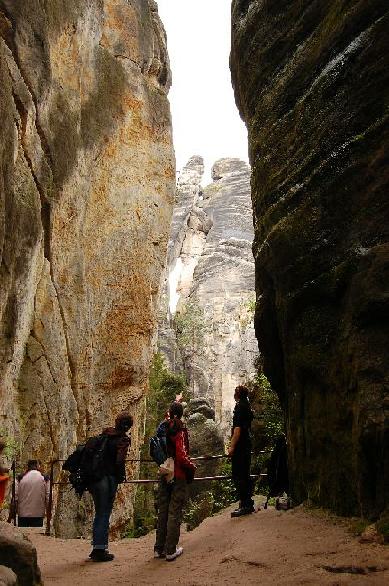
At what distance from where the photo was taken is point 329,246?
6973 millimetres

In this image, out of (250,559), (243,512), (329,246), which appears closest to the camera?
(250,559)

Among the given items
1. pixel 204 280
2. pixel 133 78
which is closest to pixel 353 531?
pixel 133 78

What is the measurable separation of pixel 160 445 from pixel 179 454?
0.86ft

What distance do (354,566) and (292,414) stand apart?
3364mm

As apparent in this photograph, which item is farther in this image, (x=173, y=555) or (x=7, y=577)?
(x=173, y=555)

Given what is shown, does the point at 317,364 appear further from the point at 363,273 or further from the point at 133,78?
the point at 133,78

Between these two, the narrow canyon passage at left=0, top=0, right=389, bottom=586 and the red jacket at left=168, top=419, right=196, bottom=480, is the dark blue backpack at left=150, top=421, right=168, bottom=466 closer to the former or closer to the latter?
the red jacket at left=168, top=419, right=196, bottom=480

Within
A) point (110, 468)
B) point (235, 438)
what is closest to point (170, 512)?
point (110, 468)

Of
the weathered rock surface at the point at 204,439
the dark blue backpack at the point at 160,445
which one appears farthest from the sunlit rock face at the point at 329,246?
the weathered rock surface at the point at 204,439

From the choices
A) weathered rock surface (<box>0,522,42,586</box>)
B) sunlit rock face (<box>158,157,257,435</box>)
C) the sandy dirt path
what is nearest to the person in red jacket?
the sandy dirt path

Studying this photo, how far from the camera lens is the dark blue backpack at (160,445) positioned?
618 centimetres

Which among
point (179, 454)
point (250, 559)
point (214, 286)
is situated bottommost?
point (250, 559)

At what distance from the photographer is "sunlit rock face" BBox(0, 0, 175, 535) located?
932 cm

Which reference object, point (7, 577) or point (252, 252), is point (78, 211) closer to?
point (252, 252)
